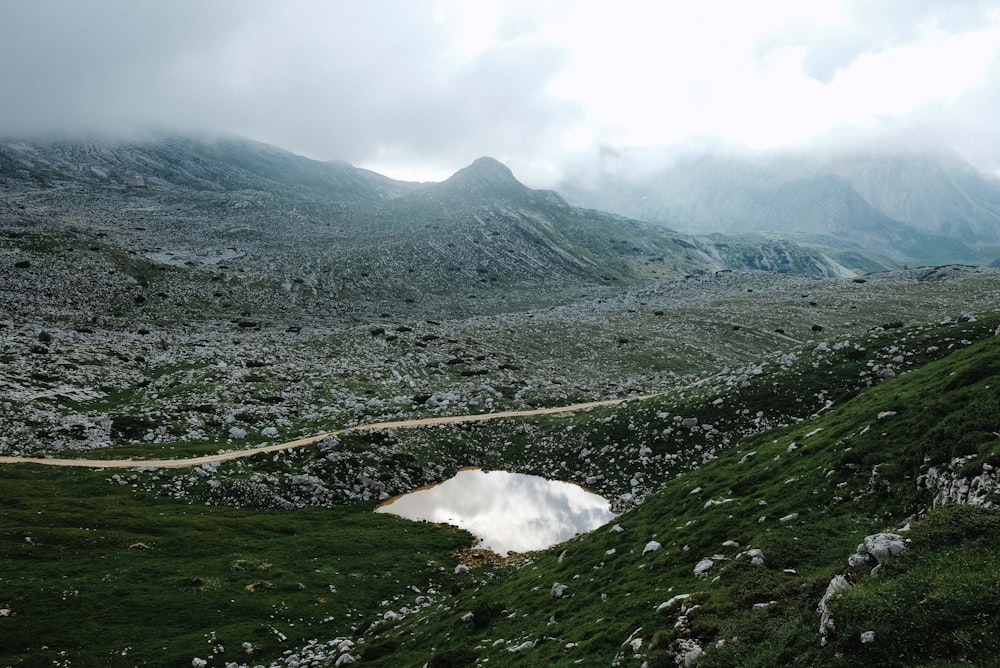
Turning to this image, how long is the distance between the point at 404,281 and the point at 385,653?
135 metres

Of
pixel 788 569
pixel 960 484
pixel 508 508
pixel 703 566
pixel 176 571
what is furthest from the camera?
pixel 508 508

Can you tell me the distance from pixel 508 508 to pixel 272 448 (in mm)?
22290

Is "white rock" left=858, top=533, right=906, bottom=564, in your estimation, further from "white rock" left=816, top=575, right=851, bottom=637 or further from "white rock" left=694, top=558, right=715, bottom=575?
"white rock" left=694, top=558, right=715, bottom=575

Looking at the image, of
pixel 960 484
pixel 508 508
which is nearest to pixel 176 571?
pixel 508 508

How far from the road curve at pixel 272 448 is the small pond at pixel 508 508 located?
8076 millimetres

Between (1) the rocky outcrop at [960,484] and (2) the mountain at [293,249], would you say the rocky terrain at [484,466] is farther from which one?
(2) the mountain at [293,249]

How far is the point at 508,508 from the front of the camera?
42906 mm

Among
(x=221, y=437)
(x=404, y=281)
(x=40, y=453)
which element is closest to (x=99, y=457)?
(x=40, y=453)

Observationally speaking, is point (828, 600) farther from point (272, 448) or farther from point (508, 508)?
point (272, 448)

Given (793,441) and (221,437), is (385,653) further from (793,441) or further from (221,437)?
(221,437)

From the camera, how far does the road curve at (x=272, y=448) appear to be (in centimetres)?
4159

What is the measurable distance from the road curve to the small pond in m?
8.08

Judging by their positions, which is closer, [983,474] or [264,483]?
[983,474]

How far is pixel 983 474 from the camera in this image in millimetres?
14680
